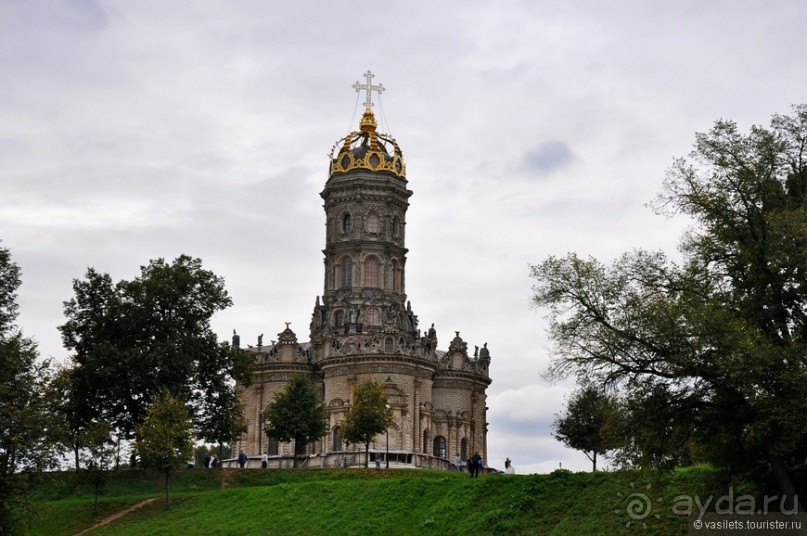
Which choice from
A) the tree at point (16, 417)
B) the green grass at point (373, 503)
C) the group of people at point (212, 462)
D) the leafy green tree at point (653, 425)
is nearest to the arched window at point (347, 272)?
the group of people at point (212, 462)

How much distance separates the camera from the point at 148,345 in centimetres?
5788

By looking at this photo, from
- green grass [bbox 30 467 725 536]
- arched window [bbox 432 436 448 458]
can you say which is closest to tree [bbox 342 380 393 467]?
green grass [bbox 30 467 725 536]

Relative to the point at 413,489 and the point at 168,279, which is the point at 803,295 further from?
the point at 168,279

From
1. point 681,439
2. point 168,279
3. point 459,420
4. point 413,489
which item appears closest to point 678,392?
point 681,439

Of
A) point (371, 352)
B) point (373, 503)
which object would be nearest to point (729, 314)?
point (373, 503)

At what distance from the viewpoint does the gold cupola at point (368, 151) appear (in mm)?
81438

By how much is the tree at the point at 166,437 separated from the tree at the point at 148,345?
12.6 feet

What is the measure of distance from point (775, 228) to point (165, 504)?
96.8 feet

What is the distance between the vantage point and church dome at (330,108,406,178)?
81.4 meters

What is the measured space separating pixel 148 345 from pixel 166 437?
8.11 meters

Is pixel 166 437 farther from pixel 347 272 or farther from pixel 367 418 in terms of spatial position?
pixel 347 272

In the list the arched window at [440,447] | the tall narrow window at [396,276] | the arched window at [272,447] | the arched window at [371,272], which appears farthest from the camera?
the tall narrow window at [396,276]

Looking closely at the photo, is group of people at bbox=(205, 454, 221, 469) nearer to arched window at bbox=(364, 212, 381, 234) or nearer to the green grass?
the green grass

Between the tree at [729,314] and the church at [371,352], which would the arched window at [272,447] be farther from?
the tree at [729,314]
